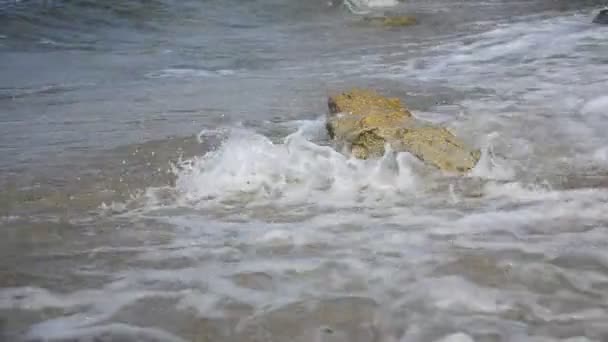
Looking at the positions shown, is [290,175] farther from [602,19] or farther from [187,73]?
[602,19]

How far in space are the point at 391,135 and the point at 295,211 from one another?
1282 mm

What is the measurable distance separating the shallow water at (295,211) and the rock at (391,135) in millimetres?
136

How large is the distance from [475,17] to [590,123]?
30.6ft

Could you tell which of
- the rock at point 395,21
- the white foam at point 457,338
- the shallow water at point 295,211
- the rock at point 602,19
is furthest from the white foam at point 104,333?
the rock at point 395,21

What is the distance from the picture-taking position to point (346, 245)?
343cm

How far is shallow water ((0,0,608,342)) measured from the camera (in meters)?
2.78

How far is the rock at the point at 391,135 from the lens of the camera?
179 inches

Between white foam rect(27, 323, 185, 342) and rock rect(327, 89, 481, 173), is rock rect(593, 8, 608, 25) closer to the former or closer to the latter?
A: rock rect(327, 89, 481, 173)

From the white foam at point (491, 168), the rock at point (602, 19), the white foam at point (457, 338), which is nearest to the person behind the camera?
the white foam at point (457, 338)

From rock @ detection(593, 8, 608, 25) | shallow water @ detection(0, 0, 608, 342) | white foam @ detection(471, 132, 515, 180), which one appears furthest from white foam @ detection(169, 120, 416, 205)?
rock @ detection(593, 8, 608, 25)

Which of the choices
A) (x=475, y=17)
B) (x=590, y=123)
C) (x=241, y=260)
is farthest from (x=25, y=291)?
(x=475, y=17)

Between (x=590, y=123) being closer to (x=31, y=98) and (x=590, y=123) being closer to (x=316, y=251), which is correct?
(x=316, y=251)

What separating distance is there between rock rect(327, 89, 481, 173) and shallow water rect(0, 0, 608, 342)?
0.45 ft

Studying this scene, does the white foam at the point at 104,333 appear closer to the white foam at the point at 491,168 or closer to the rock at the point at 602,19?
the white foam at the point at 491,168
